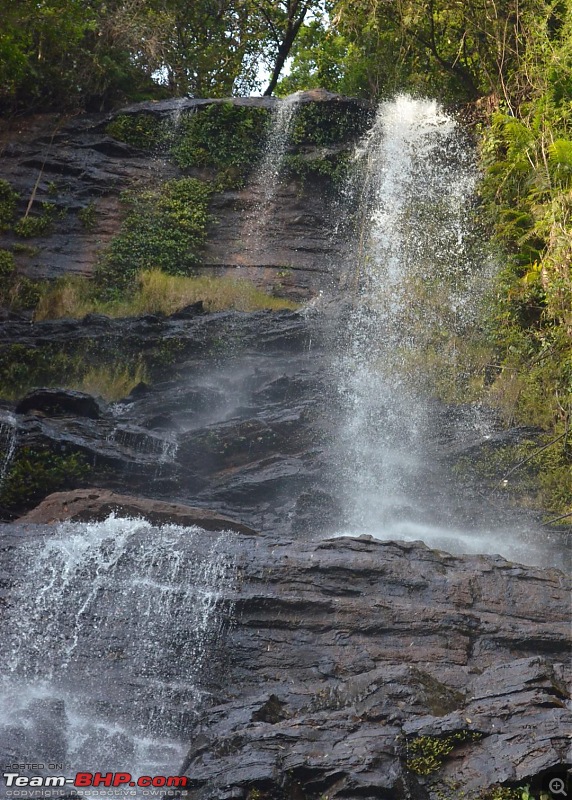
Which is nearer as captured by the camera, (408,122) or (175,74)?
(408,122)

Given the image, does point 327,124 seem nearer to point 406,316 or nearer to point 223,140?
point 223,140

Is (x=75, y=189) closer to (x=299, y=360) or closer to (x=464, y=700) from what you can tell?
(x=299, y=360)

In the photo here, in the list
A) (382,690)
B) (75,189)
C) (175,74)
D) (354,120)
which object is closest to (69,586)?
(382,690)

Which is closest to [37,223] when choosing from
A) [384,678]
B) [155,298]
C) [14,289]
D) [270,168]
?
[14,289]

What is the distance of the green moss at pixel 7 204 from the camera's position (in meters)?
16.2

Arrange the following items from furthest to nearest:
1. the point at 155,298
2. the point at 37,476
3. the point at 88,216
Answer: the point at 88,216, the point at 155,298, the point at 37,476

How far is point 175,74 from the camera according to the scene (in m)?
20.4

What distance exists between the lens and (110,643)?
8281mm

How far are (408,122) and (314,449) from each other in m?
9.43

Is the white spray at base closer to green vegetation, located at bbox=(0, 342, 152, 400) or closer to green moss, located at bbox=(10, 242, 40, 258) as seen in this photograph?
green vegetation, located at bbox=(0, 342, 152, 400)

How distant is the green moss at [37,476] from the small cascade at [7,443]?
2.3 inches

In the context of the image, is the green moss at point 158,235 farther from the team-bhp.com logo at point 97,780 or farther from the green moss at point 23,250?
the team-bhp.com logo at point 97,780

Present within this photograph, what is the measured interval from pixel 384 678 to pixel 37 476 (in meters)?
6.05

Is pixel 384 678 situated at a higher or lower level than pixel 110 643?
lower
